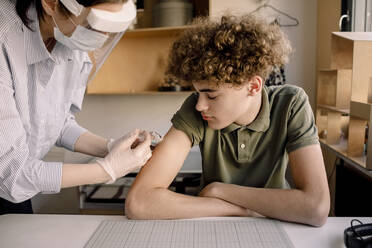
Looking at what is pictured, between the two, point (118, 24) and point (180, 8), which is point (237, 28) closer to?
point (118, 24)

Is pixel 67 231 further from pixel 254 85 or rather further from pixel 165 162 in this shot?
pixel 254 85

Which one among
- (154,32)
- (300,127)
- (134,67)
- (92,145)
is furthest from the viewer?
(134,67)

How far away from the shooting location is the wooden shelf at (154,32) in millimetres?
1923

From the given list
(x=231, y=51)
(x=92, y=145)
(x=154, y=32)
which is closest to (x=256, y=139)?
(x=231, y=51)

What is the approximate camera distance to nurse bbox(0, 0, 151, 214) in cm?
80

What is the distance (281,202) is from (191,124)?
42 cm

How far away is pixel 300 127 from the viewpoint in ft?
3.44

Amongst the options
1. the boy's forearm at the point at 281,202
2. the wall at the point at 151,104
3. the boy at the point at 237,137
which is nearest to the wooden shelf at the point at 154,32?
the wall at the point at 151,104

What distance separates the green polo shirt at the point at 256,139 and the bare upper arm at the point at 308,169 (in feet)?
0.28

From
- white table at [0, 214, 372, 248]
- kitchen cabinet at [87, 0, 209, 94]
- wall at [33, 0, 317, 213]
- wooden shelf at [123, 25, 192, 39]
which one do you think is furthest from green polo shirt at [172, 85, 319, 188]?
kitchen cabinet at [87, 0, 209, 94]

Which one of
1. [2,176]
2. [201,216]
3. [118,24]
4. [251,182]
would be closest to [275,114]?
[251,182]

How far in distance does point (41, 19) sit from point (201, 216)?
29.2 inches

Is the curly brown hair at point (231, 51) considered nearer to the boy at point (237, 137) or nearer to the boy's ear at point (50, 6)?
the boy at point (237, 137)

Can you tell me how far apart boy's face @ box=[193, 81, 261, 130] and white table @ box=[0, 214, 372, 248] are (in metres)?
0.37
